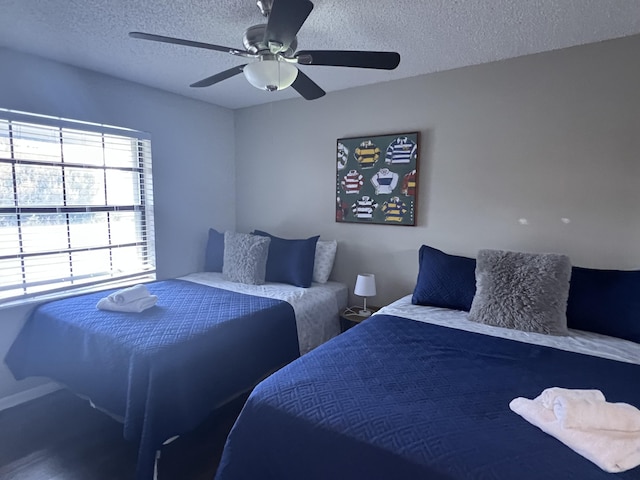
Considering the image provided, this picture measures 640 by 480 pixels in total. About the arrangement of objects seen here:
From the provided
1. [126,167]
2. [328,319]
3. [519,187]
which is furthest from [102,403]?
[519,187]

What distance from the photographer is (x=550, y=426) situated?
111 cm

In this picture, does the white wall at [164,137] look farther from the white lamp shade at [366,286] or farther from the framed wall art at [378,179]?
the white lamp shade at [366,286]

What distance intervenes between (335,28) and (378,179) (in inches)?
49.4

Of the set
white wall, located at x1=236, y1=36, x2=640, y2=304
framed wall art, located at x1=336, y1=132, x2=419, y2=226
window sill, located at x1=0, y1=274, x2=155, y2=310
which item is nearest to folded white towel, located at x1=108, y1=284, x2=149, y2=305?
window sill, located at x1=0, y1=274, x2=155, y2=310

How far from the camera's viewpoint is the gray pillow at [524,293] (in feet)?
6.41

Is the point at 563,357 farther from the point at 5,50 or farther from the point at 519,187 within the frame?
the point at 5,50

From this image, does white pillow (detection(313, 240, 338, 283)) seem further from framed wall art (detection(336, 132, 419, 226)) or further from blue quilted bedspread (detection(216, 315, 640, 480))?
blue quilted bedspread (detection(216, 315, 640, 480))

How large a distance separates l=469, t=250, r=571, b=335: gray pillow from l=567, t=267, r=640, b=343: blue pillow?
0.33 feet

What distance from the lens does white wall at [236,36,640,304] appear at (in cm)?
216

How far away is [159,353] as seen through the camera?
5.80ft

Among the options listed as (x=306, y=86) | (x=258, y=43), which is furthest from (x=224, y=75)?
(x=306, y=86)

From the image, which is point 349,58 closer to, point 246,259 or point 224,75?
point 224,75

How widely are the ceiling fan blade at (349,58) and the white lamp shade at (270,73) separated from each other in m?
0.09

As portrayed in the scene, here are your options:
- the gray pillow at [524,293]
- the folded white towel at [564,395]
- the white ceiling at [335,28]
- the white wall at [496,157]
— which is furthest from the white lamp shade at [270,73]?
the folded white towel at [564,395]
